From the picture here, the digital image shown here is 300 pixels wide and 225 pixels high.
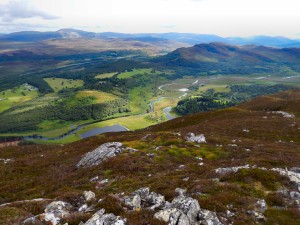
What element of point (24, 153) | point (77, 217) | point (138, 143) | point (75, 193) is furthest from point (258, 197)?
point (24, 153)

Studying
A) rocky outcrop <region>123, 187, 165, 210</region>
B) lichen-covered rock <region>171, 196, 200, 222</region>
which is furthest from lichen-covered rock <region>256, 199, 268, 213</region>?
rocky outcrop <region>123, 187, 165, 210</region>

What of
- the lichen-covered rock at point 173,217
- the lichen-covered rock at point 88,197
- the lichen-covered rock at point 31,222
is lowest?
the lichen-covered rock at point 88,197

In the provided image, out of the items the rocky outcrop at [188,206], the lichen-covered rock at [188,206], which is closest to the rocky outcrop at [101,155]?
the rocky outcrop at [188,206]

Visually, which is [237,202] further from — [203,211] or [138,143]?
[138,143]

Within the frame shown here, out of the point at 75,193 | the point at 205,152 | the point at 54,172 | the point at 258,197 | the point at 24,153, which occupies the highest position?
the point at 258,197

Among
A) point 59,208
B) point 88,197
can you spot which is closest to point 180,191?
point 88,197

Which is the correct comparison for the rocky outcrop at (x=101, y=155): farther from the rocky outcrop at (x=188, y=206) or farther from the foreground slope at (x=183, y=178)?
the rocky outcrop at (x=188, y=206)

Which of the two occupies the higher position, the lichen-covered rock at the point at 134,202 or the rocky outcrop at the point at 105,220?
the rocky outcrop at the point at 105,220

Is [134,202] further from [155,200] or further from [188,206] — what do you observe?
[188,206]
